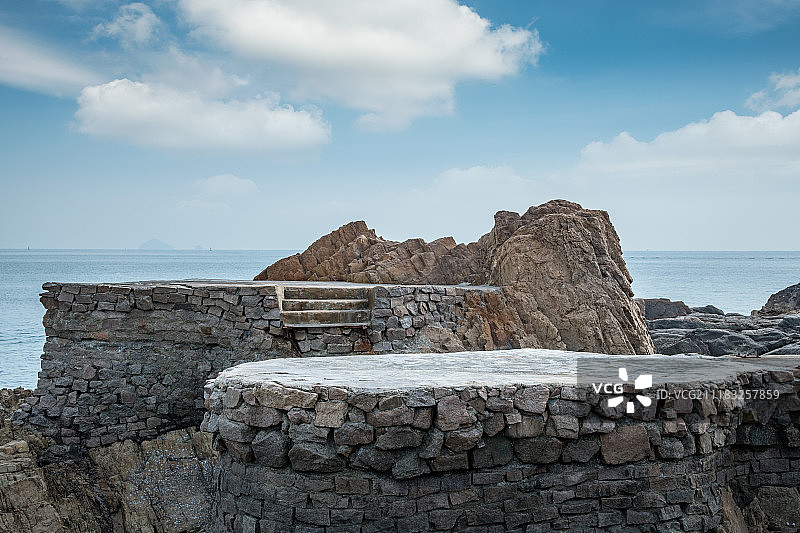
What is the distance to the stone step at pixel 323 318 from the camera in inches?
383

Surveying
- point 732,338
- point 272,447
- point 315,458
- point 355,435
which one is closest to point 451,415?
point 355,435

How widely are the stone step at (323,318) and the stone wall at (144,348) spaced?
87 mm

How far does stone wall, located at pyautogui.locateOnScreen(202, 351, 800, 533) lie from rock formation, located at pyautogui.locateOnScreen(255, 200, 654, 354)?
221 inches

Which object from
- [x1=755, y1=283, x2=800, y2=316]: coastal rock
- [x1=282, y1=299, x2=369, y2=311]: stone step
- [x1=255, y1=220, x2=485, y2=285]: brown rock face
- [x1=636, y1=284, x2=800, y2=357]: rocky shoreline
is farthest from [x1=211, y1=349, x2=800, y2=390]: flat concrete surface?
[x1=755, y1=283, x2=800, y2=316]: coastal rock

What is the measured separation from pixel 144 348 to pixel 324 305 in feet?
8.70

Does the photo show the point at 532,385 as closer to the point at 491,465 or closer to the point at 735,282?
the point at 491,465

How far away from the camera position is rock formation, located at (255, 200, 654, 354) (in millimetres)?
11625

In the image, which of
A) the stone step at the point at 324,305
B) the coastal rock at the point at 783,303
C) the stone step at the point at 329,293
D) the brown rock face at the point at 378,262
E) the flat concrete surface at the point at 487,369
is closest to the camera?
the flat concrete surface at the point at 487,369

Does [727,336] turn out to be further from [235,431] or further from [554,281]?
[235,431]

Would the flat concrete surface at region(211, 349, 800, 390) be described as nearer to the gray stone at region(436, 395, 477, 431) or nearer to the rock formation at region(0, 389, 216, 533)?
the gray stone at region(436, 395, 477, 431)

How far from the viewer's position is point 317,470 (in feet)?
17.3

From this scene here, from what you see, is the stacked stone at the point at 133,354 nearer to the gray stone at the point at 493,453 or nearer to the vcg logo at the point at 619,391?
the gray stone at the point at 493,453

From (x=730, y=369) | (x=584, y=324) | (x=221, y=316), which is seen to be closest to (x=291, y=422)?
(x=730, y=369)

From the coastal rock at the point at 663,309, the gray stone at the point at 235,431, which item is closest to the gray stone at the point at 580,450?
the gray stone at the point at 235,431
